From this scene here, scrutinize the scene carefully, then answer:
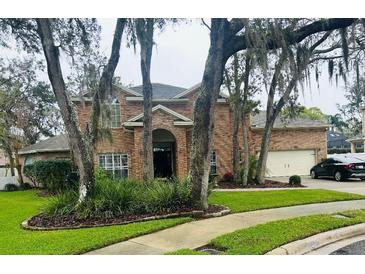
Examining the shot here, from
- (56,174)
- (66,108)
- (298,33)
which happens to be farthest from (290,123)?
(66,108)

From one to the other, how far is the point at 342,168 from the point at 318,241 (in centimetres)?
1146

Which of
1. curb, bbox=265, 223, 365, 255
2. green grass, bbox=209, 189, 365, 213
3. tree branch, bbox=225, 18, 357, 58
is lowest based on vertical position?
curb, bbox=265, 223, 365, 255

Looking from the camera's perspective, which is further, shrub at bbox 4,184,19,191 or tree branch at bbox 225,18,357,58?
shrub at bbox 4,184,19,191

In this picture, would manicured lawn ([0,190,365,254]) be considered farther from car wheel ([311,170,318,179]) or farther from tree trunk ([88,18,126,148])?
car wheel ([311,170,318,179])

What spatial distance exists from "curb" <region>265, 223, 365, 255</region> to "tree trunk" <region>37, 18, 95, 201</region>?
4.90 m

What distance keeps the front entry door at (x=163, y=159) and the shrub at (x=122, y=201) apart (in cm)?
957

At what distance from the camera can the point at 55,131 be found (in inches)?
1091

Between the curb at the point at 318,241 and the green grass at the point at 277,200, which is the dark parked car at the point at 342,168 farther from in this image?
the curb at the point at 318,241

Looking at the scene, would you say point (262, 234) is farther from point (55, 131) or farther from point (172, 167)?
point (55, 131)

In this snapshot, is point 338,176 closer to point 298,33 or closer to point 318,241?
point 298,33

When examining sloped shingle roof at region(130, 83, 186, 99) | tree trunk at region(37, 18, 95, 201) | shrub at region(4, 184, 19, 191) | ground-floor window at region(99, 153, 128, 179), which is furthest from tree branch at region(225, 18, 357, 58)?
shrub at region(4, 184, 19, 191)

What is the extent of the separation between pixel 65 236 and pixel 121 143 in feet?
37.1

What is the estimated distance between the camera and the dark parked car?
15461 mm
